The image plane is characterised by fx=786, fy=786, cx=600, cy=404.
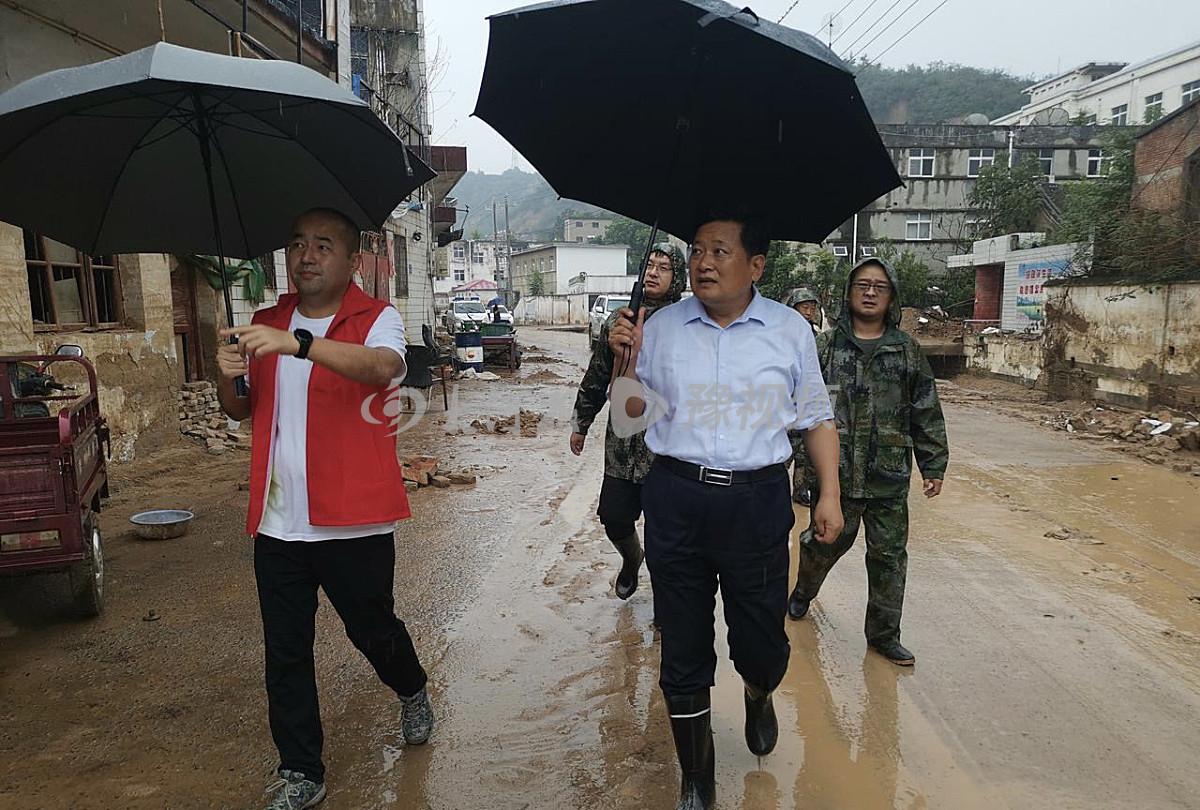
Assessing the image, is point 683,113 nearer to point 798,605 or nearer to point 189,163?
point 189,163

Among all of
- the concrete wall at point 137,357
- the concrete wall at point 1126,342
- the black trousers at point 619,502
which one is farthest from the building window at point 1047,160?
the black trousers at point 619,502

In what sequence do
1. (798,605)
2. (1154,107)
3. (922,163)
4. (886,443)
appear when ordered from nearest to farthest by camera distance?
(886,443) → (798,605) → (1154,107) → (922,163)

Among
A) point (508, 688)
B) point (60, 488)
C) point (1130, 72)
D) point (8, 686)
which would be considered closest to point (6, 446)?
point (60, 488)

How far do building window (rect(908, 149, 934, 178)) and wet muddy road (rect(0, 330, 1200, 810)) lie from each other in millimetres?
36814

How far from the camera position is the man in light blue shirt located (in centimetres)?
244

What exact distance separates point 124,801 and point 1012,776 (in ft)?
10.2

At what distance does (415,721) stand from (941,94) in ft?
284

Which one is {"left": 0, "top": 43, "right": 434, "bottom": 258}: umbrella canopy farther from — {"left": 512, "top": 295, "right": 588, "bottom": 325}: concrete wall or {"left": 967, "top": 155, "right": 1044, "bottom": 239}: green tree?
{"left": 512, "top": 295, "right": 588, "bottom": 325}: concrete wall

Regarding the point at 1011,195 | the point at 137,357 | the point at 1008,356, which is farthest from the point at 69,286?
the point at 1011,195

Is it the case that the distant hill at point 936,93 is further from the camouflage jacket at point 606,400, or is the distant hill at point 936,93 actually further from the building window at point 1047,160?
the camouflage jacket at point 606,400

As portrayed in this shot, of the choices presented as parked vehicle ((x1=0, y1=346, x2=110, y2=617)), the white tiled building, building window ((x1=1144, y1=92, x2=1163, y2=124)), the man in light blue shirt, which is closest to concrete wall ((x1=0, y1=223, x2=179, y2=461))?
parked vehicle ((x1=0, y1=346, x2=110, y2=617))

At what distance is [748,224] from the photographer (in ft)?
8.23

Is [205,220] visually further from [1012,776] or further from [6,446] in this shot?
[1012,776]

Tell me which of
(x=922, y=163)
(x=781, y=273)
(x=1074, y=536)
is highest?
(x=922, y=163)
